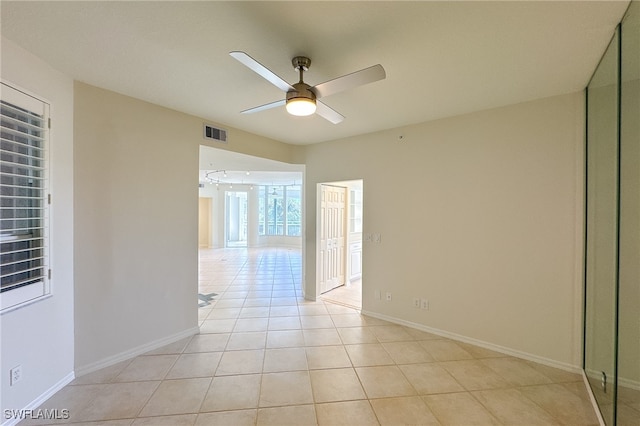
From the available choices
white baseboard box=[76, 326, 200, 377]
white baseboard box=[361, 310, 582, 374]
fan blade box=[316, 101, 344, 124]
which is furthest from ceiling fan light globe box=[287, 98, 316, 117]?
white baseboard box=[361, 310, 582, 374]

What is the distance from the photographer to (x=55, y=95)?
7.42 ft

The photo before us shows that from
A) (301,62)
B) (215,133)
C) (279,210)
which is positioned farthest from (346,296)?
(279,210)

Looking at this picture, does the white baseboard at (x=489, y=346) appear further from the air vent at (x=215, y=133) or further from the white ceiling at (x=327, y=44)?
the air vent at (x=215, y=133)

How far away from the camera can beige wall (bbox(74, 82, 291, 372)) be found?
8.29 feet

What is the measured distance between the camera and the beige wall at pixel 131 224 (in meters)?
2.53

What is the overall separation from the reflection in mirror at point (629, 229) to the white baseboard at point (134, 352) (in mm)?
3936

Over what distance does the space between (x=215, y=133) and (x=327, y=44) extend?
Result: 2.26 m

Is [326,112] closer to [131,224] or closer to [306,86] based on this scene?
[306,86]

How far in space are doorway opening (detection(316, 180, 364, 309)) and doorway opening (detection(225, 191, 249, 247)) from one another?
6.49 metres

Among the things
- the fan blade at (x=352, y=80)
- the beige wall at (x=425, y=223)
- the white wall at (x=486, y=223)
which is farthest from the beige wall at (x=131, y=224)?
the white wall at (x=486, y=223)

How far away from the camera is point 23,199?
202 cm

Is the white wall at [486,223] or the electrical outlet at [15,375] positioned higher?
the white wall at [486,223]

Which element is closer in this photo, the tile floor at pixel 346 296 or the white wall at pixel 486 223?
the white wall at pixel 486 223

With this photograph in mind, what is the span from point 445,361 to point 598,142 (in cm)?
244
